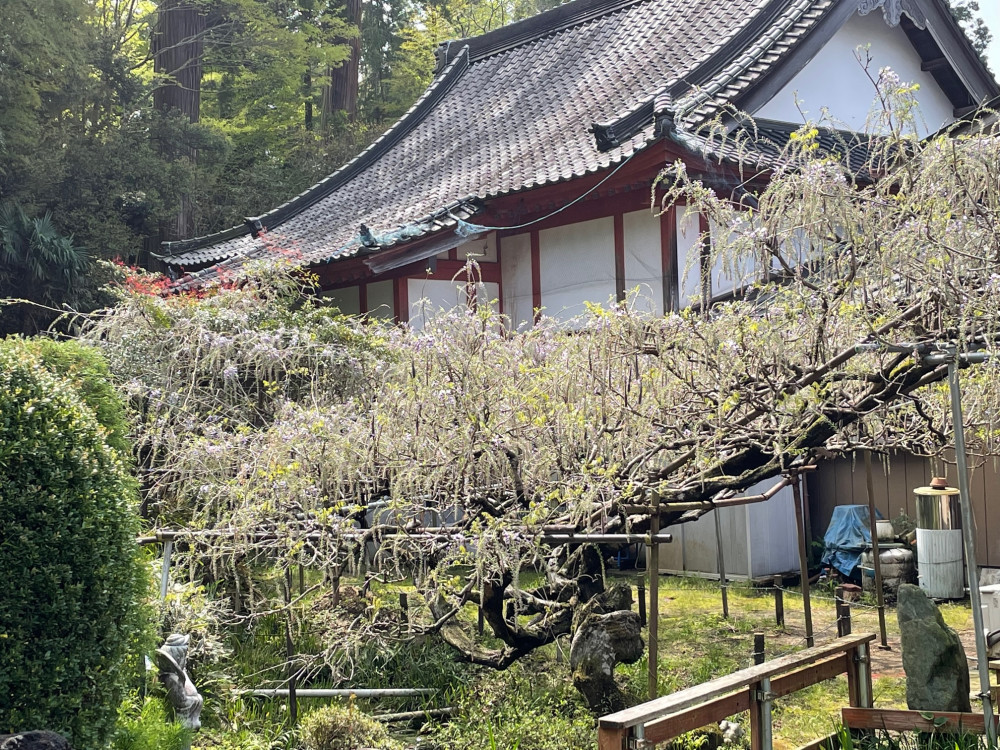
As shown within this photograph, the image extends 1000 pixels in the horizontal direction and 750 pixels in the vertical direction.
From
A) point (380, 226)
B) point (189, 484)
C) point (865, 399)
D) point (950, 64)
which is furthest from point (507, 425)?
point (950, 64)

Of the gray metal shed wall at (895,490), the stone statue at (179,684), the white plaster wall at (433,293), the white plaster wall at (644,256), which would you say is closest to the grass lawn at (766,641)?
the gray metal shed wall at (895,490)

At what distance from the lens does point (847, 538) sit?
10148 millimetres

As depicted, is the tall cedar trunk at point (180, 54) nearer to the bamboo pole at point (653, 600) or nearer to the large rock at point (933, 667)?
the bamboo pole at point (653, 600)

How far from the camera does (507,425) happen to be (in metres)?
5.76

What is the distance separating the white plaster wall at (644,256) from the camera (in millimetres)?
10383

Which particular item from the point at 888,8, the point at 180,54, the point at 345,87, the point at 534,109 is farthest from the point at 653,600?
the point at 345,87

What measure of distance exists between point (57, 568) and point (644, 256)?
7580mm

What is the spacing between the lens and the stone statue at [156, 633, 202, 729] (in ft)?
16.7

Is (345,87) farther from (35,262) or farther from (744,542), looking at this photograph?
(744,542)

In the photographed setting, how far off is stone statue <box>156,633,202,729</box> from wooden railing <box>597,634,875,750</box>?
2.19 m

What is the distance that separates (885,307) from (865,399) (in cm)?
72

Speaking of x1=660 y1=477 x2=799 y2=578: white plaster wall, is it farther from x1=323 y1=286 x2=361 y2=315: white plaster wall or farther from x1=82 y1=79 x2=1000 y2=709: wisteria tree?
x1=323 y1=286 x2=361 y2=315: white plaster wall

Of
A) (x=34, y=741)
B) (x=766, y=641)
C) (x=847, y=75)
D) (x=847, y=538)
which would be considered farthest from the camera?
(x=847, y=75)

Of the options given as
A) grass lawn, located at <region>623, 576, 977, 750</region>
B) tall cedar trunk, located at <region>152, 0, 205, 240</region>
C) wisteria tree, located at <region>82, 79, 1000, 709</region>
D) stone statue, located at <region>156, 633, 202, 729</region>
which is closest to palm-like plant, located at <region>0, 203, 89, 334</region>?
tall cedar trunk, located at <region>152, 0, 205, 240</region>
